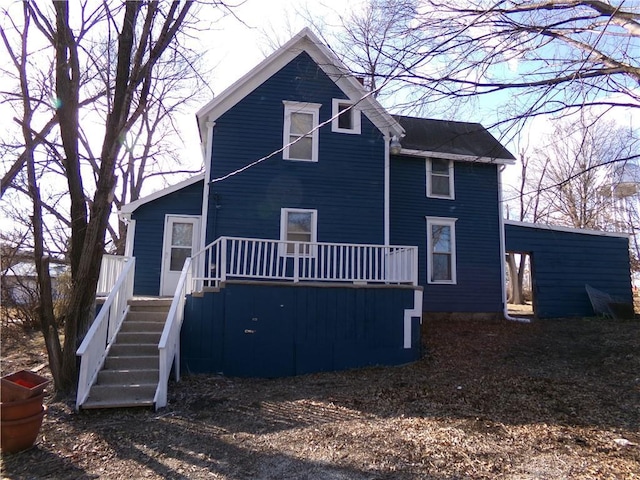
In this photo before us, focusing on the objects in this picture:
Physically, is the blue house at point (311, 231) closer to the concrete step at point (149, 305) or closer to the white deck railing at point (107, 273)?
Result: the concrete step at point (149, 305)

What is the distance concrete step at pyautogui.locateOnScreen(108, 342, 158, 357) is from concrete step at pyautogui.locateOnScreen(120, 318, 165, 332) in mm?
533

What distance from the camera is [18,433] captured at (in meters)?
4.16

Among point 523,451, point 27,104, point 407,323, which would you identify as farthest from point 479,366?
point 27,104

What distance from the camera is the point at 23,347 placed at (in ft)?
33.2

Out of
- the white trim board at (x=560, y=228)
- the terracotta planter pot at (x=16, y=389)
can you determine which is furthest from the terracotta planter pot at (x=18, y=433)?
the white trim board at (x=560, y=228)

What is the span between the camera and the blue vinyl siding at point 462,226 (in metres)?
11.5

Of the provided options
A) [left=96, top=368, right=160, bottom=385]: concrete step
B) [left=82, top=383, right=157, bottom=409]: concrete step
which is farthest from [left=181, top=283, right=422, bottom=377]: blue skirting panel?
[left=82, top=383, right=157, bottom=409]: concrete step

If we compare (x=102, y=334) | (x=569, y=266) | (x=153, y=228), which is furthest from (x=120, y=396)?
(x=569, y=266)

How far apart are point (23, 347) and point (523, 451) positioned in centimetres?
1089

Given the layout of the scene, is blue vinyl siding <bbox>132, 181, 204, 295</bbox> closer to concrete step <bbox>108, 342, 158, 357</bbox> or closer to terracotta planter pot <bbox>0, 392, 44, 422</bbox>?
concrete step <bbox>108, 342, 158, 357</bbox>

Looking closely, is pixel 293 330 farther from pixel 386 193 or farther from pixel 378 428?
pixel 386 193

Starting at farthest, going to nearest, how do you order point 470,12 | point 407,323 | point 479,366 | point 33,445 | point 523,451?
point 407,323
point 479,366
point 470,12
point 33,445
point 523,451

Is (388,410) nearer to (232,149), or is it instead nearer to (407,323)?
(407,323)

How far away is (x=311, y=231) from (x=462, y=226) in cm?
461
